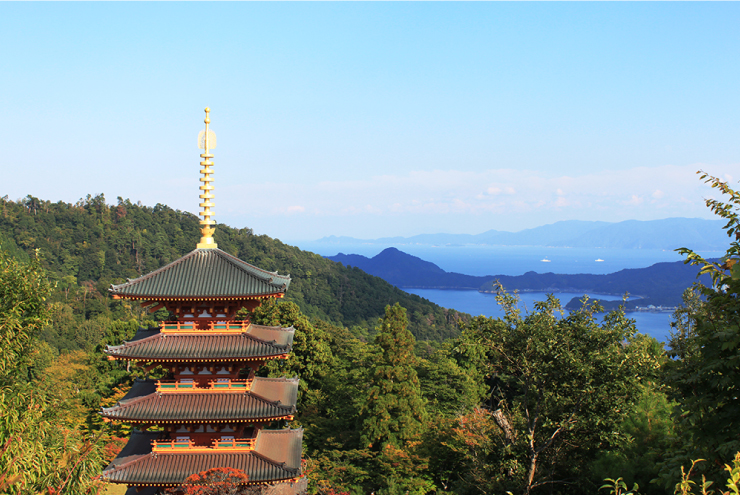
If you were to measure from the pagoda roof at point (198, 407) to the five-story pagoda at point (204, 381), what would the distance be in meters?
0.03

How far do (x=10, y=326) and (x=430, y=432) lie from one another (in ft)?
53.6

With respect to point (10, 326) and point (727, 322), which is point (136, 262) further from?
point (727, 322)

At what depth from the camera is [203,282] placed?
574 inches

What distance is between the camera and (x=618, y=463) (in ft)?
43.9

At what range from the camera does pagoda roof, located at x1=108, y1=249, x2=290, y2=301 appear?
1417 centimetres

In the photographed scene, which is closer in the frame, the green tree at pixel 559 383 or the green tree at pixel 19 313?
the green tree at pixel 559 383

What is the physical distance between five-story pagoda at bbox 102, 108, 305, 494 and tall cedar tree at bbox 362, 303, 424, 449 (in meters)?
8.98

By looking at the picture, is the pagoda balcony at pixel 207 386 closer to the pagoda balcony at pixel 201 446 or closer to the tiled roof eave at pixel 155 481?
the pagoda balcony at pixel 201 446

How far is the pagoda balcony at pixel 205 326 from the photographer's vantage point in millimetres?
14875

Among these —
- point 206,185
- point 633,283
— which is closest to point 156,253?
point 206,185

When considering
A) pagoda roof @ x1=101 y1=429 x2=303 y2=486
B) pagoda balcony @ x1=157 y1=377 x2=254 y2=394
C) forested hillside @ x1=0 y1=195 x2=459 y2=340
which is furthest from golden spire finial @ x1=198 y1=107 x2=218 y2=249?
forested hillside @ x1=0 y1=195 x2=459 y2=340

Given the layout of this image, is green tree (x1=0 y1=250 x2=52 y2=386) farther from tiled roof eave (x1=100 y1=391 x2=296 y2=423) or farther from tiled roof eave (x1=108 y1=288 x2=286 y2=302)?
tiled roof eave (x1=108 y1=288 x2=286 y2=302)

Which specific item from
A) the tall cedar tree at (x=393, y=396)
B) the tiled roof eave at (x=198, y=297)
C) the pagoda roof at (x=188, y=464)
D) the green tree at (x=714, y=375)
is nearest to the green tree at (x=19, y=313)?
the tiled roof eave at (x=198, y=297)

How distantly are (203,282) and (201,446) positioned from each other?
4698 millimetres
